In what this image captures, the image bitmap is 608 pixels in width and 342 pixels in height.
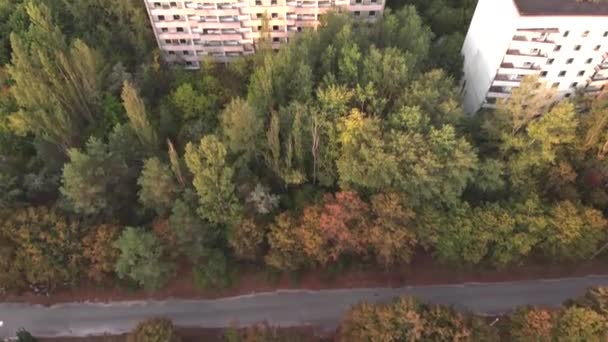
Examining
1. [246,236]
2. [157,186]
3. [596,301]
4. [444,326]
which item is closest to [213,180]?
[157,186]

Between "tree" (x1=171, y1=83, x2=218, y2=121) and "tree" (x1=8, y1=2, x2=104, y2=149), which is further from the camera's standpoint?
"tree" (x1=171, y1=83, x2=218, y2=121)

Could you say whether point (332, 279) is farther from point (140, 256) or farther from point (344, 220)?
point (140, 256)

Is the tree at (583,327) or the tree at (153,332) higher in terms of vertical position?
the tree at (153,332)

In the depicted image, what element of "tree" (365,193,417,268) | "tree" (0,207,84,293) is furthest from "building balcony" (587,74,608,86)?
"tree" (0,207,84,293)

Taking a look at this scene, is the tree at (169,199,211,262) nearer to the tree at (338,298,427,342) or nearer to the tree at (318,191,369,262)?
the tree at (318,191,369,262)

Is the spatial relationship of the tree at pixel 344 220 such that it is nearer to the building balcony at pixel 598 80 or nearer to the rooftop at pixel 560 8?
the rooftop at pixel 560 8

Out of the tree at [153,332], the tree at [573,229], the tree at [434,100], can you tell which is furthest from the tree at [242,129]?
the tree at [573,229]

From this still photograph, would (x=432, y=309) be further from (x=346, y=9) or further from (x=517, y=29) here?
(x=346, y=9)
